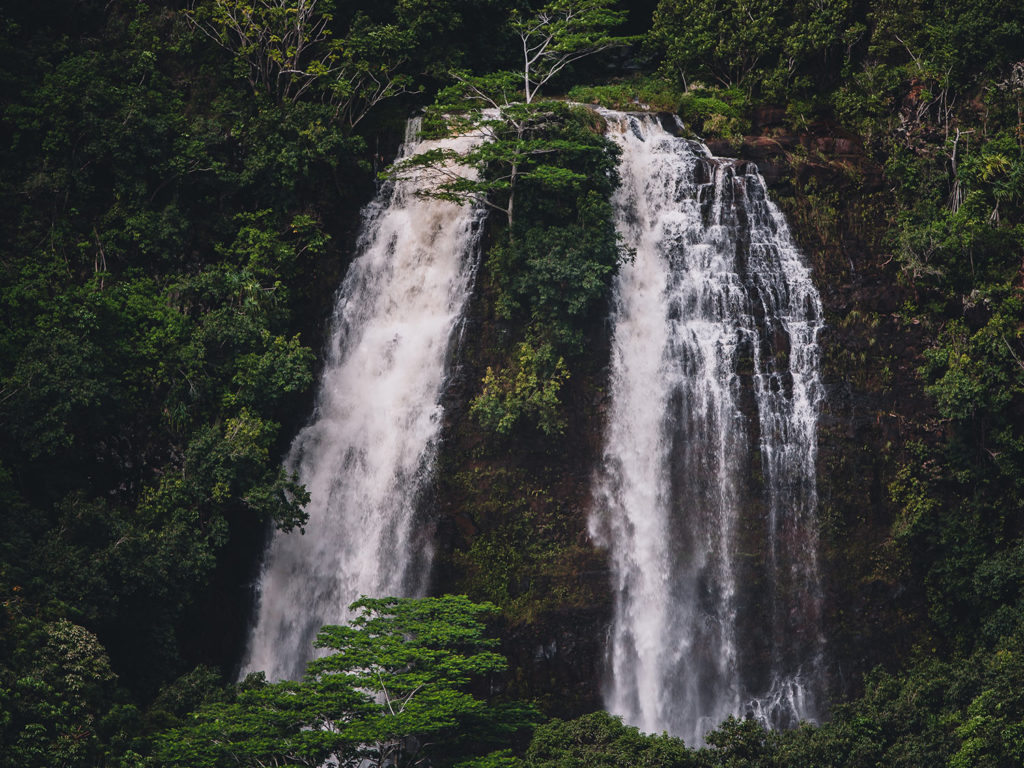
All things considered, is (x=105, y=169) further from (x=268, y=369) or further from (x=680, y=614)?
(x=680, y=614)

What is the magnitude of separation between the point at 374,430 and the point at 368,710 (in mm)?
7871

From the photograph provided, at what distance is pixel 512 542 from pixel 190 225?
10623 millimetres

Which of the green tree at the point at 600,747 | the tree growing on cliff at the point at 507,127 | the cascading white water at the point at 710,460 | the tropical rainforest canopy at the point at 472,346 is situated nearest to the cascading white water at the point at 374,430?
the tropical rainforest canopy at the point at 472,346

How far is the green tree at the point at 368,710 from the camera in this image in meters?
18.9

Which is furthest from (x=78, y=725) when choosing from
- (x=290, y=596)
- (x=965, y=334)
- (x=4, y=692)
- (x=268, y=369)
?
(x=965, y=334)

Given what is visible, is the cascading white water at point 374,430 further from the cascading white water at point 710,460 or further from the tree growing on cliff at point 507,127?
the cascading white water at point 710,460

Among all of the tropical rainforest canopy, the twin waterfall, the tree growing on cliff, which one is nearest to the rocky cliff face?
the tropical rainforest canopy

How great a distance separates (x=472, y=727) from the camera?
20.4 m

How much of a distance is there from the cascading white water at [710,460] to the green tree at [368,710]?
450 cm

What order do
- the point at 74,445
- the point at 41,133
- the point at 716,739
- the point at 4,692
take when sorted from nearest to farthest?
the point at 4,692, the point at 716,739, the point at 74,445, the point at 41,133

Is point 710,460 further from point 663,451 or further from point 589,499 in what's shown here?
→ point 589,499

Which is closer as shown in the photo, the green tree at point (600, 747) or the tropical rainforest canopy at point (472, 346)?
the green tree at point (600, 747)

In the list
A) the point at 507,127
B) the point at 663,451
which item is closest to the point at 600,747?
the point at 663,451

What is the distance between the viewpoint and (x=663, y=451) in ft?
83.1
